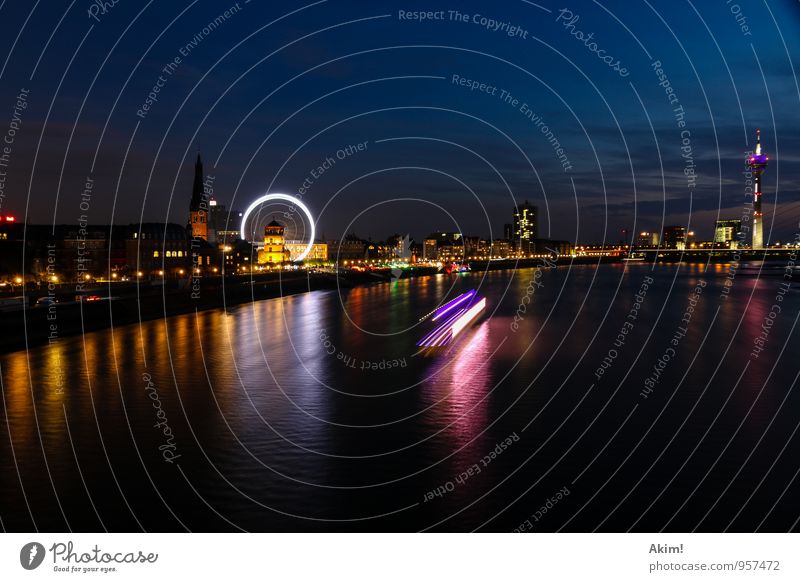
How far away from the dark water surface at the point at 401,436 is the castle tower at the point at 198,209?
115 meters

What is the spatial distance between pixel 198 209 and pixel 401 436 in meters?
143

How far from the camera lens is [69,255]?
98.6 m

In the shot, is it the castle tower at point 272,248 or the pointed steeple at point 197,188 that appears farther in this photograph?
the castle tower at point 272,248

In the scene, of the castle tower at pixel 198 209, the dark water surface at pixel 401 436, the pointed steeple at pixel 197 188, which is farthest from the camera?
the pointed steeple at pixel 197 188

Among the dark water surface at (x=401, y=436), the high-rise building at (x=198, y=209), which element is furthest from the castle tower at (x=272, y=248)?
the dark water surface at (x=401, y=436)

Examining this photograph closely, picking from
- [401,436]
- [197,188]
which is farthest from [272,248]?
[401,436]

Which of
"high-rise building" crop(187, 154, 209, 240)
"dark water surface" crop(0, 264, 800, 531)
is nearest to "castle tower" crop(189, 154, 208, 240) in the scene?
"high-rise building" crop(187, 154, 209, 240)

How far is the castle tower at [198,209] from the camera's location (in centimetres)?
14725

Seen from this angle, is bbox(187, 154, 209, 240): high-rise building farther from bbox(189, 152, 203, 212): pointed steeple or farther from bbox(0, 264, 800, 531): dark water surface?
bbox(0, 264, 800, 531): dark water surface

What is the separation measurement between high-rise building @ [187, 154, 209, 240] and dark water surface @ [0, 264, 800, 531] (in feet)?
377

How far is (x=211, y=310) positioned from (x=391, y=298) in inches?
781

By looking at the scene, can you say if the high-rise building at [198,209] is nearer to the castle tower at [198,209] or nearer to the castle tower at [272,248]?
the castle tower at [198,209]

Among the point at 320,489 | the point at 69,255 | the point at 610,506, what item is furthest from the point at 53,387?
the point at 69,255
